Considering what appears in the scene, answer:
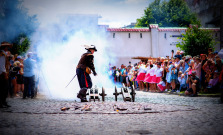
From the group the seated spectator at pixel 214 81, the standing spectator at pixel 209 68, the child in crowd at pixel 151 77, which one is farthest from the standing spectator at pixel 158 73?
the seated spectator at pixel 214 81

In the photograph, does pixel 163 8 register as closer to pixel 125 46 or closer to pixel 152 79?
pixel 125 46

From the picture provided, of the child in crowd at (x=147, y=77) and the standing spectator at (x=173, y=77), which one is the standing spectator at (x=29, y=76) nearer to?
the standing spectator at (x=173, y=77)

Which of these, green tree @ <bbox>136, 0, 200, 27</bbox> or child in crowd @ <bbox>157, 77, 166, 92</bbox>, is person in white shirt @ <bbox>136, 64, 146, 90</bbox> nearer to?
child in crowd @ <bbox>157, 77, 166, 92</bbox>

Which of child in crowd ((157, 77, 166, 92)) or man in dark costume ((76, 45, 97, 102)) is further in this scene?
child in crowd ((157, 77, 166, 92))

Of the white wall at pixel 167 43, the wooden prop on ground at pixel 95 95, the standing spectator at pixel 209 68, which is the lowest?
the wooden prop on ground at pixel 95 95

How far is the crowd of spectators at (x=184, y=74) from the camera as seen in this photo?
48.7ft

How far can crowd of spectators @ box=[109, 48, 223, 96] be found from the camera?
14.8 meters

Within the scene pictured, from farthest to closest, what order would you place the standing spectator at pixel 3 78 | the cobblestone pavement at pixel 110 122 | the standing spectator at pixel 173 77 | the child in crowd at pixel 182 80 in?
the standing spectator at pixel 173 77, the child in crowd at pixel 182 80, the standing spectator at pixel 3 78, the cobblestone pavement at pixel 110 122

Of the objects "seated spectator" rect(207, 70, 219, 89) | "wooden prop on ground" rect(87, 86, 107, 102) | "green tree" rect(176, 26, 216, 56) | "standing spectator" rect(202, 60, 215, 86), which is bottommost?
"wooden prop on ground" rect(87, 86, 107, 102)

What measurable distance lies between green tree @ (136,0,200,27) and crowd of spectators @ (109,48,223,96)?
1549 inches

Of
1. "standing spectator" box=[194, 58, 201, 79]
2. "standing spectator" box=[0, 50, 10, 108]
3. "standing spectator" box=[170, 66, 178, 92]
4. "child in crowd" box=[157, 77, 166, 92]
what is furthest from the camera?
"child in crowd" box=[157, 77, 166, 92]

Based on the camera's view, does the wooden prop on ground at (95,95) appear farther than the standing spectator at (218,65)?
No

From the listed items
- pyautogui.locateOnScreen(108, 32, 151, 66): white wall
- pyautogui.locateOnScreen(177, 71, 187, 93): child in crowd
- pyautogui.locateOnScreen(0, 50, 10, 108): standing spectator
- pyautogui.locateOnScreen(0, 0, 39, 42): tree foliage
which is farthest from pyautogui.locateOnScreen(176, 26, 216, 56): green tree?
pyautogui.locateOnScreen(0, 50, 10, 108): standing spectator

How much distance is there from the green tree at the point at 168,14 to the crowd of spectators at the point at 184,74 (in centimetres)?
3933
